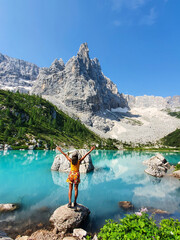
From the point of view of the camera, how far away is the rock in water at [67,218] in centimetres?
920

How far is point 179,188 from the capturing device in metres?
20.0

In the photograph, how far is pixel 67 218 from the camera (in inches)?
369

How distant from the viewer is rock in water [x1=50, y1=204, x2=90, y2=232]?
9.20 m

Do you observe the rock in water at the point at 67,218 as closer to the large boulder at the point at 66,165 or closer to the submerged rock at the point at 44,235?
the submerged rock at the point at 44,235

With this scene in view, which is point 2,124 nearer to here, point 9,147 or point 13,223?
point 9,147

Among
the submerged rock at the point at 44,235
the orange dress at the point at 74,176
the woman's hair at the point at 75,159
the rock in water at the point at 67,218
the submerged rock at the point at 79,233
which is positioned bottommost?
the submerged rock at the point at 44,235

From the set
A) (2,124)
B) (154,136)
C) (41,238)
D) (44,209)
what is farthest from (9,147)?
(154,136)

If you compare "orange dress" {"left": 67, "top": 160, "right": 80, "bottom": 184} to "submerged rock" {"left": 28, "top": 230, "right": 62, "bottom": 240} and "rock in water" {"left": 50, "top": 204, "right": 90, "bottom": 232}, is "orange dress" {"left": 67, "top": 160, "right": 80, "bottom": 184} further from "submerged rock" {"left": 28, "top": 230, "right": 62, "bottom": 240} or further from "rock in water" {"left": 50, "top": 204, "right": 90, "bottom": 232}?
"submerged rock" {"left": 28, "top": 230, "right": 62, "bottom": 240}

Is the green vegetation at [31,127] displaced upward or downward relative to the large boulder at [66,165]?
upward

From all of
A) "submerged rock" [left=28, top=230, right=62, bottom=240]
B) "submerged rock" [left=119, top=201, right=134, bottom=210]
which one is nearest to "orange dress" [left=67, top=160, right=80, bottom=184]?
"submerged rock" [left=28, top=230, right=62, bottom=240]

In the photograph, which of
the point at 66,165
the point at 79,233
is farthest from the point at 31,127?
the point at 79,233

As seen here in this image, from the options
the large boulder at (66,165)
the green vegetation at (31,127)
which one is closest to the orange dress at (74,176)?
the large boulder at (66,165)

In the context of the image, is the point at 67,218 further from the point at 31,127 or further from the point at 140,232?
the point at 31,127

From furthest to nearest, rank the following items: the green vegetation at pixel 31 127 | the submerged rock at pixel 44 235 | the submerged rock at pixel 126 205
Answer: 1. the green vegetation at pixel 31 127
2. the submerged rock at pixel 126 205
3. the submerged rock at pixel 44 235
